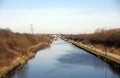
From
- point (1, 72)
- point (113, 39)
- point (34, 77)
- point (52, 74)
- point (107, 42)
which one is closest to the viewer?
point (1, 72)

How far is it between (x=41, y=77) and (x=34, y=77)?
61 centimetres

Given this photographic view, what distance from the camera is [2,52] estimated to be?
29.1 m

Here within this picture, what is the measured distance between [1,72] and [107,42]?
3292 centimetres

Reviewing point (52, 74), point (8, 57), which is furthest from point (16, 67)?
point (52, 74)

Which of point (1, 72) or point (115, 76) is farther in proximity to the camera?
point (115, 76)

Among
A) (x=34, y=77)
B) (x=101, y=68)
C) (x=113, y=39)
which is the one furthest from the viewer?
(x=113, y=39)

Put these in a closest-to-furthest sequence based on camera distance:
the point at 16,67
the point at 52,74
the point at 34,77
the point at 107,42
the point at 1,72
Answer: the point at 1,72 → the point at 34,77 → the point at 52,74 → the point at 16,67 → the point at 107,42

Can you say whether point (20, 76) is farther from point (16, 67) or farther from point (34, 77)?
point (16, 67)

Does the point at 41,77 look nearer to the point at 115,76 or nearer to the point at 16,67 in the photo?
the point at 16,67

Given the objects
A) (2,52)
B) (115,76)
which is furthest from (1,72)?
(115,76)

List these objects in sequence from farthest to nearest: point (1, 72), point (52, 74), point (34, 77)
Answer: point (52, 74)
point (34, 77)
point (1, 72)

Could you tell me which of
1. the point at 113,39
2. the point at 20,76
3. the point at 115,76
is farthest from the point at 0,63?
the point at 113,39

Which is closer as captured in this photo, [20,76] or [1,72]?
[1,72]

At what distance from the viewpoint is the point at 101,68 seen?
2959 cm
